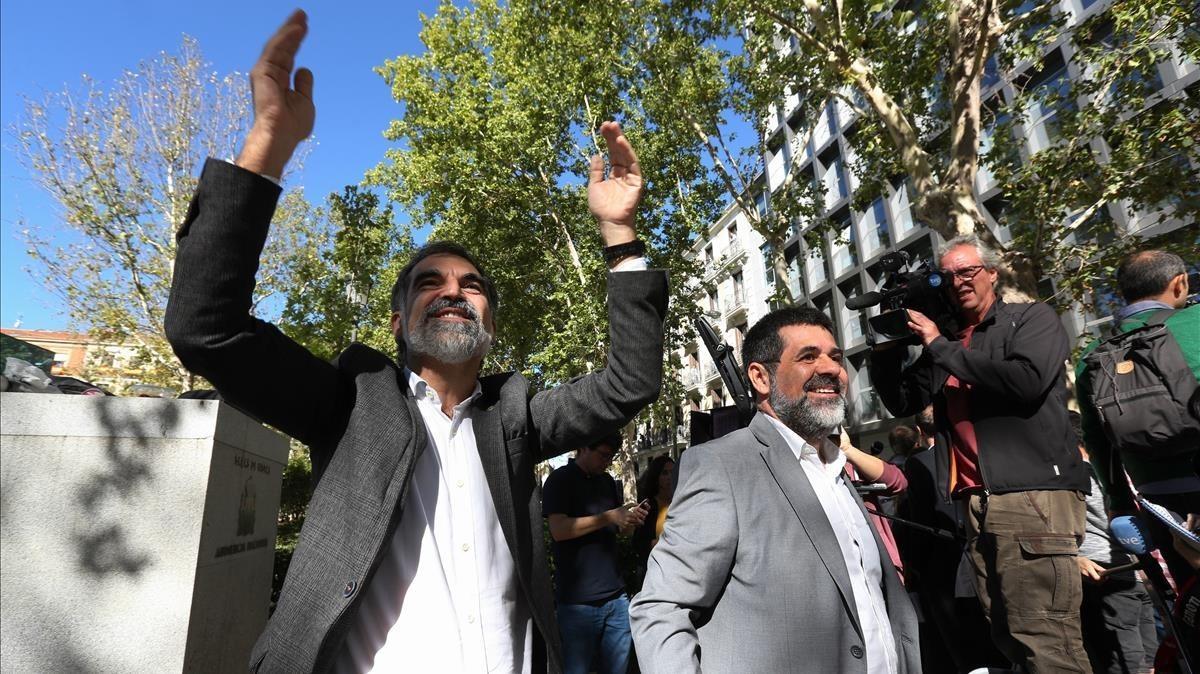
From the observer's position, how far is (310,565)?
4.77ft

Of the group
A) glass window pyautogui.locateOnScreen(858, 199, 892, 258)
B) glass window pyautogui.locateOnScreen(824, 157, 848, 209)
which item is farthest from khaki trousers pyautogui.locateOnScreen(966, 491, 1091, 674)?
glass window pyautogui.locateOnScreen(824, 157, 848, 209)

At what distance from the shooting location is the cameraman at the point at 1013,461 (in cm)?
261

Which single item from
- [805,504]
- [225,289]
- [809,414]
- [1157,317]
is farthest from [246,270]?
[1157,317]

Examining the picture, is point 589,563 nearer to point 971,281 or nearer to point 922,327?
point 922,327

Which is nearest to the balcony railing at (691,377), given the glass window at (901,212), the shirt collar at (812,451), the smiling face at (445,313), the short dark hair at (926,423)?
the glass window at (901,212)

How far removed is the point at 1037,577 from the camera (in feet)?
8.63

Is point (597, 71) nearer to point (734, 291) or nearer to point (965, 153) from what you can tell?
point (965, 153)

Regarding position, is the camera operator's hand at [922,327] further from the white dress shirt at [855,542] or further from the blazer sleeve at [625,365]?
the blazer sleeve at [625,365]

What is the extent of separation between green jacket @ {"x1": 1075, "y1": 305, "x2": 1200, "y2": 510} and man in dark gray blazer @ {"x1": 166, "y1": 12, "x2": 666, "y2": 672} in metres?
2.26

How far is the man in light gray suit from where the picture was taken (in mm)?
1828

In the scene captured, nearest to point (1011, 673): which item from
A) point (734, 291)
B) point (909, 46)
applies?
point (909, 46)

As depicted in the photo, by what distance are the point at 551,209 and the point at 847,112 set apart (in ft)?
56.9

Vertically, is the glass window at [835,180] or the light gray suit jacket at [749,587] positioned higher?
the glass window at [835,180]

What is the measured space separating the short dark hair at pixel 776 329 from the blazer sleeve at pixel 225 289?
5.89 feet
